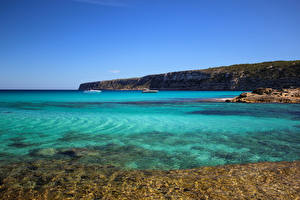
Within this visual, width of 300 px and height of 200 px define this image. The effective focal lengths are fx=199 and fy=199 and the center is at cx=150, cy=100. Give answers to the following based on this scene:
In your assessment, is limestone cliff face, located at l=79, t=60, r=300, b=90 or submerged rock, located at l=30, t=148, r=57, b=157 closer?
submerged rock, located at l=30, t=148, r=57, b=157

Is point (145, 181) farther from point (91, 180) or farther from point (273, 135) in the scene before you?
point (273, 135)

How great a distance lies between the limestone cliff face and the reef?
75916mm

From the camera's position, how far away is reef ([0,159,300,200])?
346cm

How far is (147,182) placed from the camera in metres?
4.01

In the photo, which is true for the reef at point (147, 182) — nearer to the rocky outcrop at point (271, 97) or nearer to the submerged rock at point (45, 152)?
the submerged rock at point (45, 152)

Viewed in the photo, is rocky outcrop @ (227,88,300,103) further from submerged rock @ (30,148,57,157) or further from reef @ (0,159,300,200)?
submerged rock @ (30,148,57,157)

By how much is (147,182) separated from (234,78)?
9420 centimetres

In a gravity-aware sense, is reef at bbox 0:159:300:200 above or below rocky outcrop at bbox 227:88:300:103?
below

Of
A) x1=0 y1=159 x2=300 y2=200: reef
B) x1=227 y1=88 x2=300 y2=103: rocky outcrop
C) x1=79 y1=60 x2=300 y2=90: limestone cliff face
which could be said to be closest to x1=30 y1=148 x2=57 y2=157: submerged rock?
x1=0 y1=159 x2=300 y2=200: reef

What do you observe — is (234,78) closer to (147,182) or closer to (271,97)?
(271,97)

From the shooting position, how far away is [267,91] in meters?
28.5

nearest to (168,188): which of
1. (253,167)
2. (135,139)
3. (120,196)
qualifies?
(120,196)

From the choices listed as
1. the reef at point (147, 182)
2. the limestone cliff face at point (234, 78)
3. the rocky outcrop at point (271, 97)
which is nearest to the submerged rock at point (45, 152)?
the reef at point (147, 182)

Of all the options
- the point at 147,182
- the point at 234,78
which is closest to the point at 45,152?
the point at 147,182
